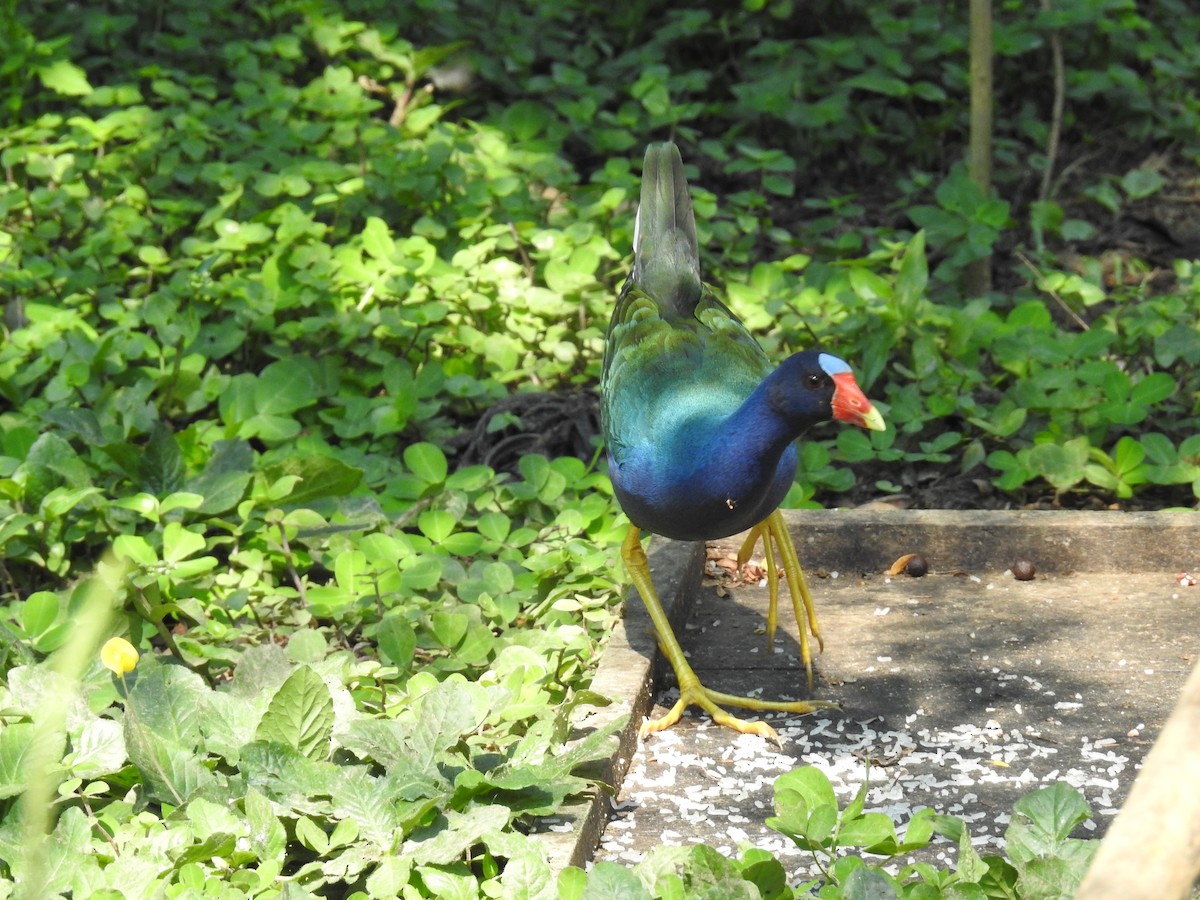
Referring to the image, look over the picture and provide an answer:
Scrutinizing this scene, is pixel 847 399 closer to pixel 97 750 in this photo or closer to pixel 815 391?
pixel 815 391

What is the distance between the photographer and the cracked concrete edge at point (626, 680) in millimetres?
2910

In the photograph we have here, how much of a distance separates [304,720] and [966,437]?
8.72 feet

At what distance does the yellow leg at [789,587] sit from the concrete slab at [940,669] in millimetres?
67

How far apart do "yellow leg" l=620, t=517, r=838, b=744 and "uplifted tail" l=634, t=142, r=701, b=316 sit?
0.71 metres

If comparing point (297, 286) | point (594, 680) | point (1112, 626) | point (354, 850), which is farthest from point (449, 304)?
point (354, 850)

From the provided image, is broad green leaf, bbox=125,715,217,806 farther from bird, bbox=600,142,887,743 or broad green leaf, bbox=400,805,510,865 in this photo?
bird, bbox=600,142,887,743

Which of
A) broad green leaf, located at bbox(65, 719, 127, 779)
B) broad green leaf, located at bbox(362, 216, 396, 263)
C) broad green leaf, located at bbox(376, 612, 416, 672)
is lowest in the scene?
broad green leaf, located at bbox(376, 612, 416, 672)

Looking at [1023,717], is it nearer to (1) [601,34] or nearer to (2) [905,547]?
(2) [905,547]

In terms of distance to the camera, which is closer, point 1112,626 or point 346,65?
point 1112,626

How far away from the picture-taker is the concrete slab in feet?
10.6

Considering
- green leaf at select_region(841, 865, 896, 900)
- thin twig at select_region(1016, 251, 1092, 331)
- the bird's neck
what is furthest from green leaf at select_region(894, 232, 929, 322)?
green leaf at select_region(841, 865, 896, 900)

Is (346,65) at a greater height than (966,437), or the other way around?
(346,65)

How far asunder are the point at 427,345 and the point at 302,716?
103 inches

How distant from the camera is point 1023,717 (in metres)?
3.53
